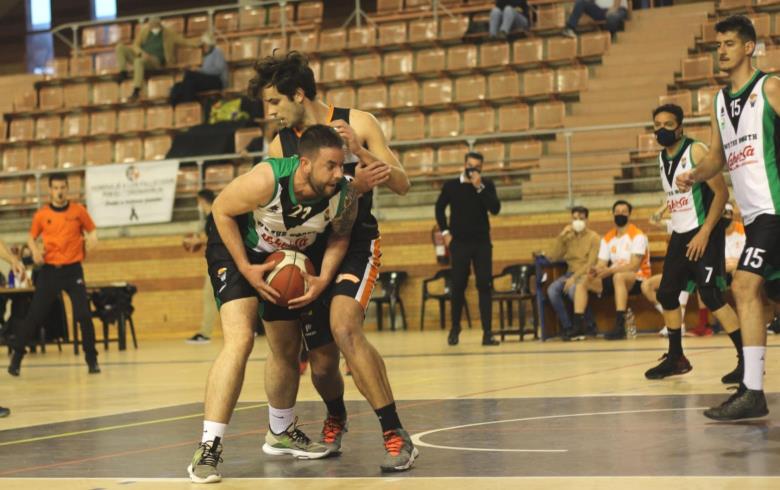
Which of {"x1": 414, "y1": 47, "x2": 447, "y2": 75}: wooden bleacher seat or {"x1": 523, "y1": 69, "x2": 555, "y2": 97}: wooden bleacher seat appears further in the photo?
{"x1": 414, "y1": 47, "x2": 447, "y2": 75}: wooden bleacher seat

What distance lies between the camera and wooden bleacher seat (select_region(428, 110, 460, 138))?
64.8ft

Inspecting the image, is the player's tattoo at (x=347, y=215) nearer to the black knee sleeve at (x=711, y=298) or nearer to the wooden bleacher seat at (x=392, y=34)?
the black knee sleeve at (x=711, y=298)

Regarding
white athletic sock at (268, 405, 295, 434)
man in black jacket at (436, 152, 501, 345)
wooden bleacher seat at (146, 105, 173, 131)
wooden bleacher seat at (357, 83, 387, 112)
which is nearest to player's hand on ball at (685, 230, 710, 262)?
white athletic sock at (268, 405, 295, 434)

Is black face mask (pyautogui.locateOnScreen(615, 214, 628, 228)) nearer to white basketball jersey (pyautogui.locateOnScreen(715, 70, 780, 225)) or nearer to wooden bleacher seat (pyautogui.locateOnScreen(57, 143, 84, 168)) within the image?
white basketball jersey (pyautogui.locateOnScreen(715, 70, 780, 225))

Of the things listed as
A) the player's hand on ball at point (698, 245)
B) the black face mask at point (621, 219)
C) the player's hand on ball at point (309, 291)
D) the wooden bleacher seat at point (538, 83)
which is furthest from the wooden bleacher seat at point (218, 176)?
the player's hand on ball at point (309, 291)

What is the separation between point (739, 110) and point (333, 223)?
239cm

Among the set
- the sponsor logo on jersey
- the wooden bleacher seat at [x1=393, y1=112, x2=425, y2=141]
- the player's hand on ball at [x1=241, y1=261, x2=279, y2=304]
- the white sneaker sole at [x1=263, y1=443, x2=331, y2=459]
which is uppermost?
the wooden bleacher seat at [x1=393, y1=112, x2=425, y2=141]

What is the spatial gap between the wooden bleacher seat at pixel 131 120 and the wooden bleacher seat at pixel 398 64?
475cm

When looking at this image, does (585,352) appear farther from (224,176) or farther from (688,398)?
(224,176)

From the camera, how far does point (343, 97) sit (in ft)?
69.3

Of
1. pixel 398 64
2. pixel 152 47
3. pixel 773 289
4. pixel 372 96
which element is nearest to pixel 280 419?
pixel 773 289

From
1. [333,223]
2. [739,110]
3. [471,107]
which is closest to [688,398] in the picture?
[739,110]

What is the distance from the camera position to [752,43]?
646 centimetres

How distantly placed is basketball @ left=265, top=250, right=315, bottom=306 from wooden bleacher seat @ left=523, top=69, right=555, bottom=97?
586 inches
